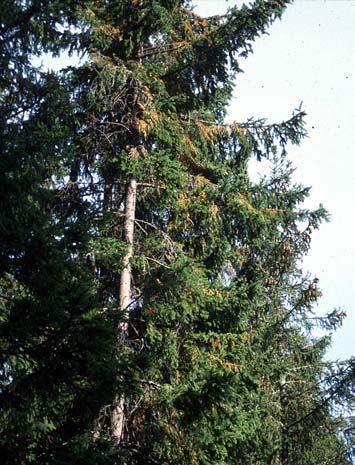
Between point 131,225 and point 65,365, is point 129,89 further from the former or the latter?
point 65,365

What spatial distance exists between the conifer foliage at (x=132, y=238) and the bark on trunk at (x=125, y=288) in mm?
27

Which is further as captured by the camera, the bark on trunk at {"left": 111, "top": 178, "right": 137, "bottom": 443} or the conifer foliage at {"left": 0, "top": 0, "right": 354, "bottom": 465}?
the bark on trunk at {"left": 111, "top": 178, "right": 137, "bottom": 443}

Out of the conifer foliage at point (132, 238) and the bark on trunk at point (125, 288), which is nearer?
the conifer foliage at point (132, 238)

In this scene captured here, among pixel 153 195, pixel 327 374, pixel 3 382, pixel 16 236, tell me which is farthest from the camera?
pixel 327 374

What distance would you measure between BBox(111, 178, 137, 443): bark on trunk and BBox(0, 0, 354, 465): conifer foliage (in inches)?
1.1

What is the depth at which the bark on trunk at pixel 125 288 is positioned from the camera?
880 centimetres

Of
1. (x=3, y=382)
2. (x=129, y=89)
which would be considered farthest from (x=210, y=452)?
(x=129, y=89)

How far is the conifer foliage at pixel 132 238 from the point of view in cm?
666

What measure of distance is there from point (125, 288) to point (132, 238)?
87 cm

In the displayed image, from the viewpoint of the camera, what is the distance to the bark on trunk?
8.80 m

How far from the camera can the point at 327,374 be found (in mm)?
14219

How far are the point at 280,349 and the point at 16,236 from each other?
10.1 metres

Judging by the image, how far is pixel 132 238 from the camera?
32.3 ft

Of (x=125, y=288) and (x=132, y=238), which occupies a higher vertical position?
(x=132, y=238)
